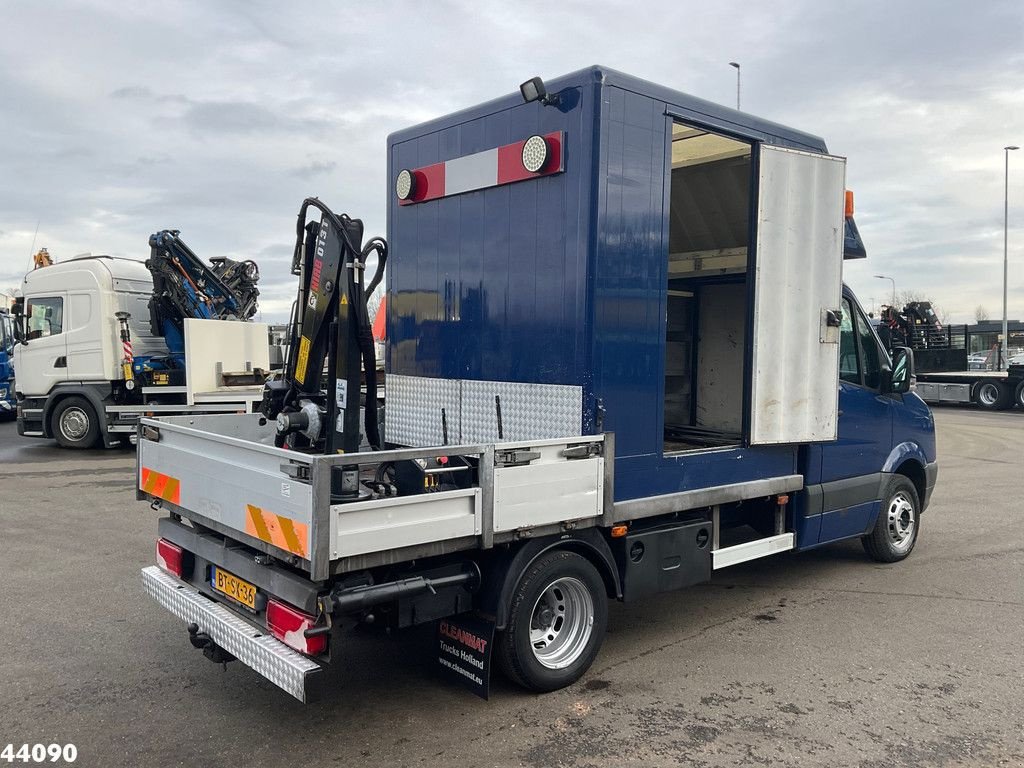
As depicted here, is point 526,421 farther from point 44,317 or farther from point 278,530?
point 44,317

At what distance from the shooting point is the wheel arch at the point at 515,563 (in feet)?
12.5

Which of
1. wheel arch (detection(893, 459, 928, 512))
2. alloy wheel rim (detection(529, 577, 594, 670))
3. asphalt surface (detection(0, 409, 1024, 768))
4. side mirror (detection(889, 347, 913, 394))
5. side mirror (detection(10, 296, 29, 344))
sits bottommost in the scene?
asphalt surface (detection(0, 409, 1024, 768))

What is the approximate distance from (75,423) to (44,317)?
1.85 metres

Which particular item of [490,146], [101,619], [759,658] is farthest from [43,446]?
[759,658]

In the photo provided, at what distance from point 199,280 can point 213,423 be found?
9.64 metres

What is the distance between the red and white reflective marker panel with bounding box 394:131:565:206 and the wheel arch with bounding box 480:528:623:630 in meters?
1.94

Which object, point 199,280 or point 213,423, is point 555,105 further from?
point 199,280

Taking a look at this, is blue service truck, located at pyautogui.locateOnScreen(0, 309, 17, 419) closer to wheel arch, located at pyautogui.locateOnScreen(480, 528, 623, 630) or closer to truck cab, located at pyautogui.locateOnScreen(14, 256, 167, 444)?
truck cab, located at pyautogui.locateOnScreen(14, 256, 167, 444)

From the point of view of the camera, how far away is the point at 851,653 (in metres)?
4.74

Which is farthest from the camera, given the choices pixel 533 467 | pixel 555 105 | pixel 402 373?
pixel 402 373

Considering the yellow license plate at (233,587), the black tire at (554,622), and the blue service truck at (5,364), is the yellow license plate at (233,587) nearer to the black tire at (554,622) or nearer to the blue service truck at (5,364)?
the black tire at (554,622)

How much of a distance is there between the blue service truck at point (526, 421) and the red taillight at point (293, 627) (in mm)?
13

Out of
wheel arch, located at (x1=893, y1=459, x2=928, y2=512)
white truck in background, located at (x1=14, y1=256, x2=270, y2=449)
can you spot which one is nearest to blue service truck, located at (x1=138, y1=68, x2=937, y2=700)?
wheel arch, located at (x1=893, y1=459, x2=928, y2=512)

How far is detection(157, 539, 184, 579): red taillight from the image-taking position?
175 inches
